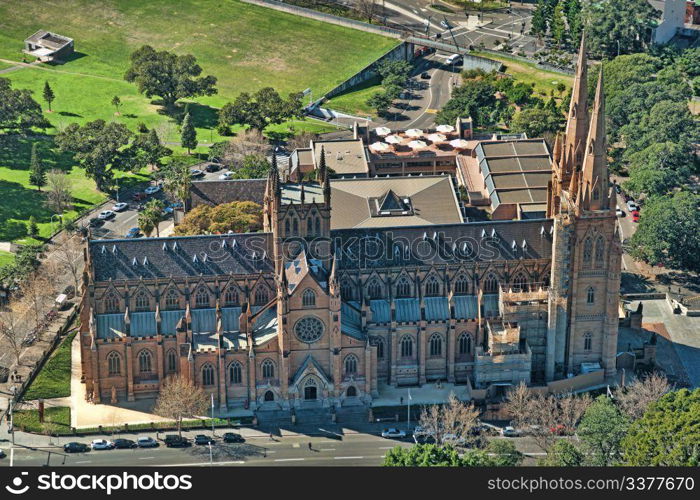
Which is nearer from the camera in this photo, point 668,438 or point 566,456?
point 668,438

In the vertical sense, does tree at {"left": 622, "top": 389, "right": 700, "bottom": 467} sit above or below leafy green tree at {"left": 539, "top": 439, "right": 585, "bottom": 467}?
above

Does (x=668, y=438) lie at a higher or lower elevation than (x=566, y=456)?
higher

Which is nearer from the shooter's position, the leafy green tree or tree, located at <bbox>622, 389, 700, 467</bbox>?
tree, located at <bbox>622, 389, 700, 467</bbox>

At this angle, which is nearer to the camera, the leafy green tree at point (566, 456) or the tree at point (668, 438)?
the tree at point (668, 438)

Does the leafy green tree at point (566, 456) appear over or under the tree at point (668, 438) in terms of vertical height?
under
